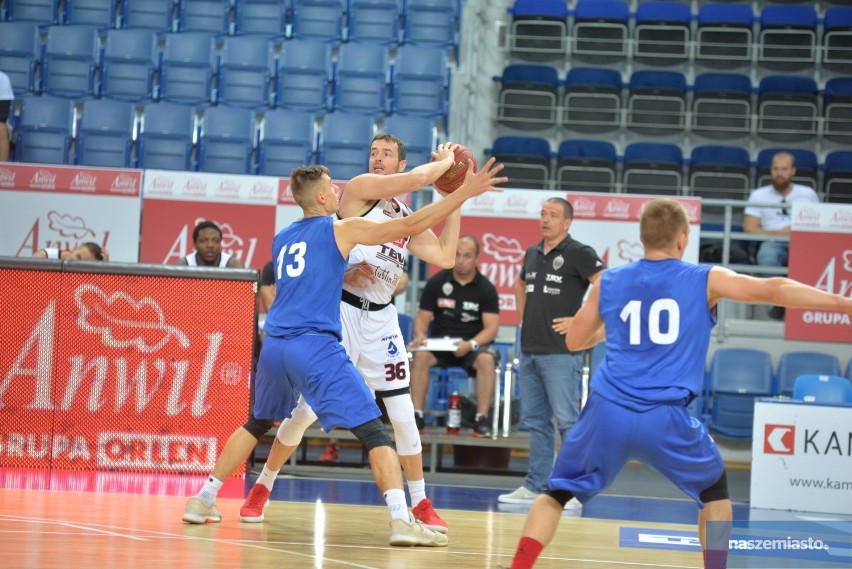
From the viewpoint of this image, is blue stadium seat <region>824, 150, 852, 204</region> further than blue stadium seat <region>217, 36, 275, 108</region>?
No

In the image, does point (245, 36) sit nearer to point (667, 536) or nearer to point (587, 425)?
point (667, 536)

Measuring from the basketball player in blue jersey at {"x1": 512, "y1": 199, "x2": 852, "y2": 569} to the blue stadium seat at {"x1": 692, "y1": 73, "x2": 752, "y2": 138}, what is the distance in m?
10.4

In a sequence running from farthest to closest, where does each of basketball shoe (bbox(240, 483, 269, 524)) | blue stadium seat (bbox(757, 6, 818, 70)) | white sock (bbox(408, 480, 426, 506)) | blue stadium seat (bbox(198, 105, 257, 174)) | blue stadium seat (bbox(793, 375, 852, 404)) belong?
blue stadium seat (bbox(757, 6, 818, 70)), blue stadium seat (bbox(198, 105, 257, 174)), blue stadium seat (bbox(793, 375, 852, 404)), basketball shoe (bbox(240, 483, 269, 524)), white sock (bbox(408, 480, 426, 506))

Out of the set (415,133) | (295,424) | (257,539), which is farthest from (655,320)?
(415,133)

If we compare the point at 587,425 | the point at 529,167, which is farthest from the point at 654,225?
the point at 529,167

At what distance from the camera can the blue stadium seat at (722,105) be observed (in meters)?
14.3

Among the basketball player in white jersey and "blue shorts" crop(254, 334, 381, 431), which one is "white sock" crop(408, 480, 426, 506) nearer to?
the basketball player in white jersey

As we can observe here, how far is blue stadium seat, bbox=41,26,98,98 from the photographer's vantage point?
14.4m

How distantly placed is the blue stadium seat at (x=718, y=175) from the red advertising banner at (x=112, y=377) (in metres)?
7.06

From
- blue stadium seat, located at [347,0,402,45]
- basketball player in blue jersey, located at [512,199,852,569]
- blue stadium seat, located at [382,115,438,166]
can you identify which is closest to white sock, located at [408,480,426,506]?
basketball player in blue jersey, located at [512,199,852,569]

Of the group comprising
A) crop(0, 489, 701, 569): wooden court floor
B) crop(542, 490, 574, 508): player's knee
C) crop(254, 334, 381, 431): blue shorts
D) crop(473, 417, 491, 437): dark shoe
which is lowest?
crop(0, 489, 701, 569): wooden court floor

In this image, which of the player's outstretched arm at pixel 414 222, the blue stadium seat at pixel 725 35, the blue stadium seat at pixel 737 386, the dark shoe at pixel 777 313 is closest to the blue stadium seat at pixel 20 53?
the blue stadium seat at pixel 725 35

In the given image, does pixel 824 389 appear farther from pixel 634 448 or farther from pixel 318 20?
pixel 318 20

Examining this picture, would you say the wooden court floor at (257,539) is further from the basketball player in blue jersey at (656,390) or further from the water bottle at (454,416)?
the water bottle at (454,416)
